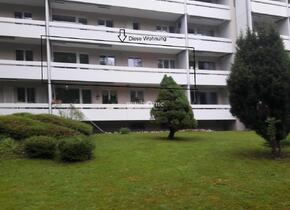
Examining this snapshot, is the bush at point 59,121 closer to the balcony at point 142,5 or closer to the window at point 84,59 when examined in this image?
the window at point 84,59

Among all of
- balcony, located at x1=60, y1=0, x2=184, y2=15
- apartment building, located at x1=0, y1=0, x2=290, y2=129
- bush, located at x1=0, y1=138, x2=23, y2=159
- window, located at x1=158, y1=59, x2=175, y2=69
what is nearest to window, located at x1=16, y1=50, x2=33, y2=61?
apartment building, located at x1=0, y1=0, x2=290, y2=129

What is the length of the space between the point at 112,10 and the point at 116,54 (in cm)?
354

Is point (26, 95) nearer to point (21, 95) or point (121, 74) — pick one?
point (21, 95)

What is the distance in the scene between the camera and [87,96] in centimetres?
3231

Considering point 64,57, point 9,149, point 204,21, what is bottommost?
point 9,149

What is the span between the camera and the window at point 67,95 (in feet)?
102

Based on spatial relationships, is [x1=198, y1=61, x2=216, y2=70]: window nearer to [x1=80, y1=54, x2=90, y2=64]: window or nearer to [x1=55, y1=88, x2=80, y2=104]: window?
[x1=80, y1=54, x2=90, y2=64]: window

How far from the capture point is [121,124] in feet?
107

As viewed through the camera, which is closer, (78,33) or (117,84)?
(78,33)

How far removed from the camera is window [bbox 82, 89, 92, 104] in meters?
32.2

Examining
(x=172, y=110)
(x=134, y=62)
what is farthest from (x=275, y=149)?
(x=134, y=62)

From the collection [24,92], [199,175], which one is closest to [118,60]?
[24,92]

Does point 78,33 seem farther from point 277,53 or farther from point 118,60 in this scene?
point 277,53

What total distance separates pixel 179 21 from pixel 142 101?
26.3 feet
